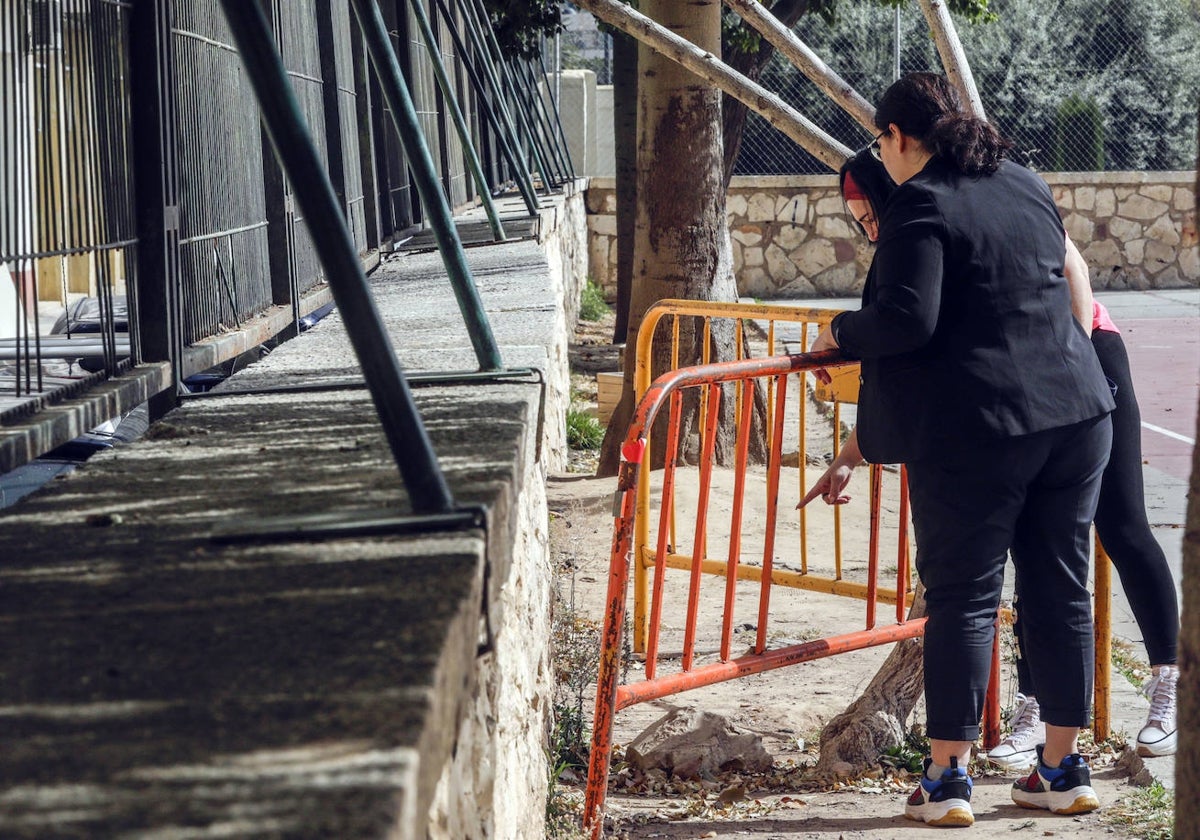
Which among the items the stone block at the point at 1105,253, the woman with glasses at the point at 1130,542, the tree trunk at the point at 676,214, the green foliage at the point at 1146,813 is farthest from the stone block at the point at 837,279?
the green foliage at the point at 1146,813

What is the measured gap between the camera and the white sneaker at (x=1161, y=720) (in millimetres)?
3920

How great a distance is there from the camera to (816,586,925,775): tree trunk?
4043 millimetres

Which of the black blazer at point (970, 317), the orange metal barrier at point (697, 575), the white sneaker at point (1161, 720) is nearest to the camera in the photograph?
the black blazer at point (970, 317)

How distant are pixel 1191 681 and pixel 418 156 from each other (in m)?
1.58

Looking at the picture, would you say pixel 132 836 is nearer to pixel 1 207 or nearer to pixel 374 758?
pixel 374 758

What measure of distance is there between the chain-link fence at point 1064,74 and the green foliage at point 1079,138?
0.01m

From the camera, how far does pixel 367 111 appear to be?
6438 millimetres

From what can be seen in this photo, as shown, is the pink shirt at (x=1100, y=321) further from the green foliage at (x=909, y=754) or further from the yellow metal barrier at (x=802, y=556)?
the green foliage at (x=909, y=754)

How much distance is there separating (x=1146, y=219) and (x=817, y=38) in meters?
5.24

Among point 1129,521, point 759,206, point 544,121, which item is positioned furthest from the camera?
point 759,206

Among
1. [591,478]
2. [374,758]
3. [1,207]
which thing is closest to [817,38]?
[591,478]

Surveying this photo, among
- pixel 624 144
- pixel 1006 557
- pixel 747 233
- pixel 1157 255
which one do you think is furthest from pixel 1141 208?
pixel 1006 557

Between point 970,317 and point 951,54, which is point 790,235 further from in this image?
point 970,317

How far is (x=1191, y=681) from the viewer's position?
158 centimetres
